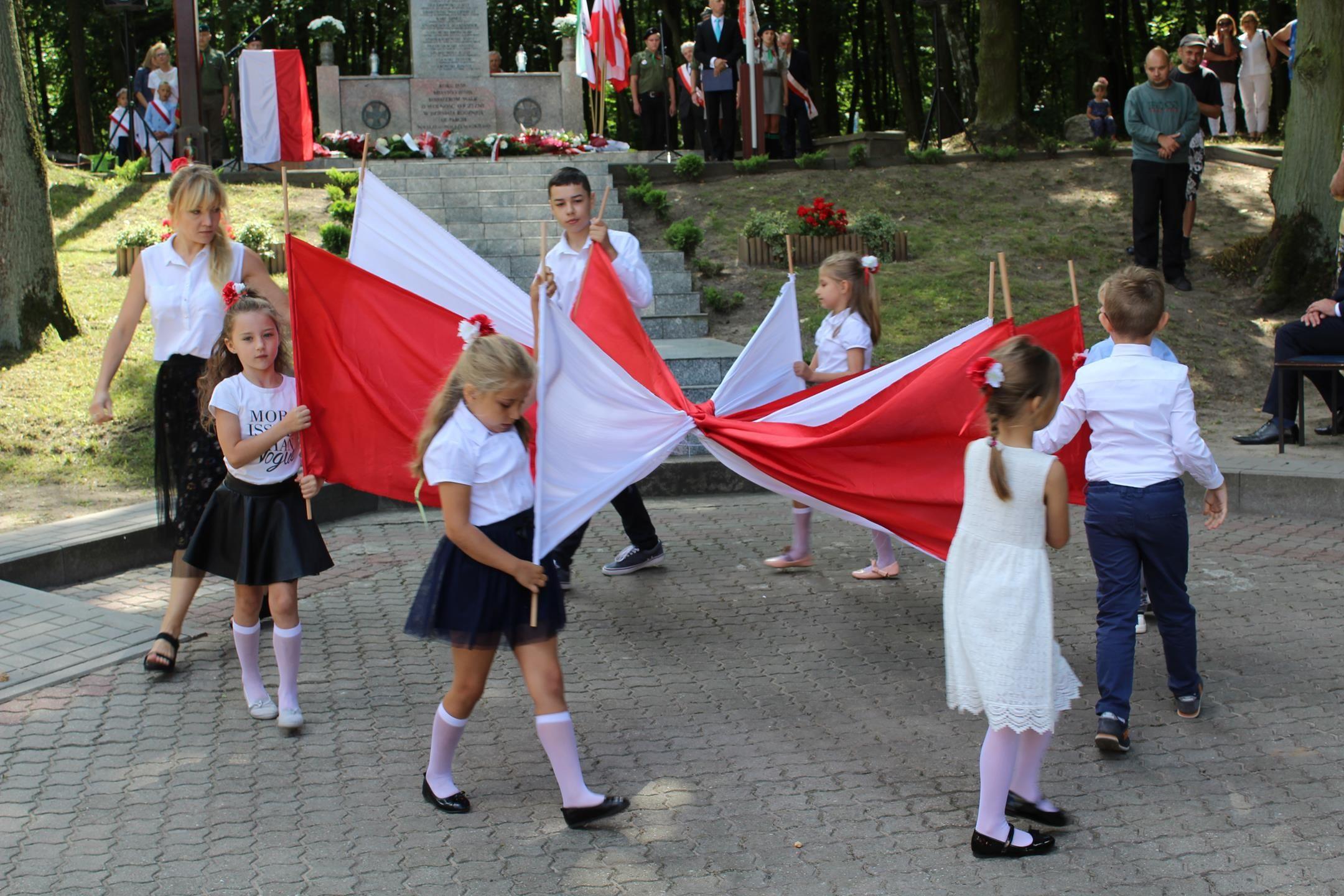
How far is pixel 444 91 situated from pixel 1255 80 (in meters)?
14.0

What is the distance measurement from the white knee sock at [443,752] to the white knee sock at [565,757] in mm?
307

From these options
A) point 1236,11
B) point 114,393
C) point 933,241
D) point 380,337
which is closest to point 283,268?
point 114,393

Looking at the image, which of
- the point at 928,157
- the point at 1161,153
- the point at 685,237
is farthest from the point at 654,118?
the point at 1161,153

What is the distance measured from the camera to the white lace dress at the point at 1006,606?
4.00 meters

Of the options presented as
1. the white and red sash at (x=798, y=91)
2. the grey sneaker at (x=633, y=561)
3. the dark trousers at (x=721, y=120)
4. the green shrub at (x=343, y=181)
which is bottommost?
the grey sneaker at (x=633, y=561)

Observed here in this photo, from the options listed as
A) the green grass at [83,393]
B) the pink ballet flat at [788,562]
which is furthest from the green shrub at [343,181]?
the pink ballet flat at [788,562]

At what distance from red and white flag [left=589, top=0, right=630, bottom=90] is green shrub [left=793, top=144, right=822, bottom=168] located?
445 cm

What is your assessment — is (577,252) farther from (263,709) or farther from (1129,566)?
(1129,566)

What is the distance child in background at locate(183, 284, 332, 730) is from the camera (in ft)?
16.9

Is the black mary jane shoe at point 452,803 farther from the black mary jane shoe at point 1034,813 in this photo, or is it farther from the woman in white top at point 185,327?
the woman in white top at point 185,327

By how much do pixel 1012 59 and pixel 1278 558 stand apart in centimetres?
1437

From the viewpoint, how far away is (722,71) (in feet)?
62.8

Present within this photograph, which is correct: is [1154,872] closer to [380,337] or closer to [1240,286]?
[380,337]

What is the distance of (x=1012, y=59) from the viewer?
66.0ft
